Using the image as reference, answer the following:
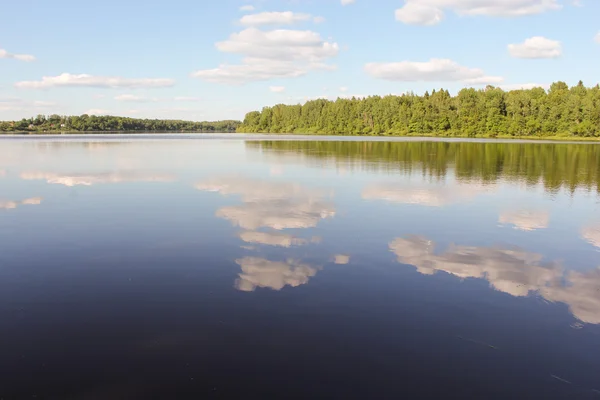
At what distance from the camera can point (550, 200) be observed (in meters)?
29.0

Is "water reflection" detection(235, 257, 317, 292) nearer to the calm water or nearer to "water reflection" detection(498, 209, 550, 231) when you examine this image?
the calm water

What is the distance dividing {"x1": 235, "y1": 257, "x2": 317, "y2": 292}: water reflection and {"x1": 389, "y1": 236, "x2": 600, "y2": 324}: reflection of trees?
3.71 metres

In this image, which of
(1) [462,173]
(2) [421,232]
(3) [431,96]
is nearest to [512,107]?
(3) [431,96]

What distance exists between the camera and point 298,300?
12.3 m

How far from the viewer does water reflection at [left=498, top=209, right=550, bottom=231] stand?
2171 cm

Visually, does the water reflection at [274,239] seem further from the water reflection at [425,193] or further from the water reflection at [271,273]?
the water reflection at [425,193]

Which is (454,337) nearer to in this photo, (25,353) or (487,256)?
(487,256)

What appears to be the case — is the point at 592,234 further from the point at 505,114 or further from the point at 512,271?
the point at 505,114

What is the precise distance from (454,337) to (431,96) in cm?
19113

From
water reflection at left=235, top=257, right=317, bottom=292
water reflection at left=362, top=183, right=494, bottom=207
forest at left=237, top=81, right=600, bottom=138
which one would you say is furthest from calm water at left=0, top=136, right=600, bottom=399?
forest at left=237, top=81, right=600, bottom=138

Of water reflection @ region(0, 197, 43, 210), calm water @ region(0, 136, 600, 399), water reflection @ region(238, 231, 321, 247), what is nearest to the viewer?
calm water @ region(0, 136, 600, 399)

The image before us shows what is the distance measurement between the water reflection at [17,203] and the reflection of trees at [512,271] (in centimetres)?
2112

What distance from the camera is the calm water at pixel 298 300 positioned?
866cm

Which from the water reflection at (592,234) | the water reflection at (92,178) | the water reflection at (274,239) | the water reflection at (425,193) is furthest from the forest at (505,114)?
the water reflection at (274,239)
